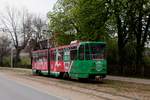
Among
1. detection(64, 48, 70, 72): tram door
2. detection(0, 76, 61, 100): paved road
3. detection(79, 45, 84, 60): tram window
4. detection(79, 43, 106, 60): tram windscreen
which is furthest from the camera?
detection(64, 48, 70, 72): tram door

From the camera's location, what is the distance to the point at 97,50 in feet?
105

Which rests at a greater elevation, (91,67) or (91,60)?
(91,60)

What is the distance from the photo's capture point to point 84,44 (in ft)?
104

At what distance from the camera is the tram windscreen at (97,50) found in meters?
31.7

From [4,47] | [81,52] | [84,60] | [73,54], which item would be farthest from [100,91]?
[4,47]

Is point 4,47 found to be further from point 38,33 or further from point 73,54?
point 73,54

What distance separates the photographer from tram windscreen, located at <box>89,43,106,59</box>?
1248 inches

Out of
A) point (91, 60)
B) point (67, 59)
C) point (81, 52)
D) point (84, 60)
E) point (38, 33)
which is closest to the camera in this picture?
point (91, 60)

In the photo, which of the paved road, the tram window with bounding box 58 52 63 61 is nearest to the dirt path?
the paved road

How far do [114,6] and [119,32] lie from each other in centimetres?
346

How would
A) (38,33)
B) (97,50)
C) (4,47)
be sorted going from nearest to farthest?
(97,50) < (38,33) < (4,47)

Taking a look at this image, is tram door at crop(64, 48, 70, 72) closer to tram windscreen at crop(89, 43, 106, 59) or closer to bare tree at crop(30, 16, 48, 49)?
tram windscreen at crop(89, 43, 106, 59)

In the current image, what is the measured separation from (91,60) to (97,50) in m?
0.97

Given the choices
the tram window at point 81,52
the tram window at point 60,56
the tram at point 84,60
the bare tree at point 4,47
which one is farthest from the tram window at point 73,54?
the bare tree at point 4,47
